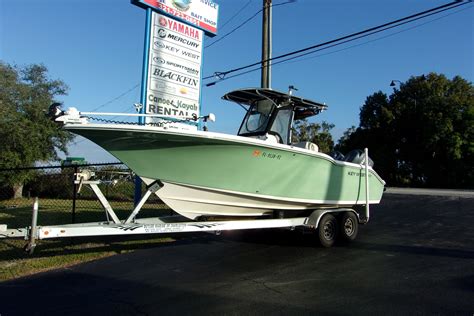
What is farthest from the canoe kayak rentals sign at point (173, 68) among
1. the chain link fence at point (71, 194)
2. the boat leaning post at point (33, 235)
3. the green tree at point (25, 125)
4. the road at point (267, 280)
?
the green tree at point (25, 125)

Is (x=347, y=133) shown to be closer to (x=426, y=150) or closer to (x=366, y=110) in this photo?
(x=366, y=110)

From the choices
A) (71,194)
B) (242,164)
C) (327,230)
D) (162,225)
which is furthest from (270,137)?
(71,194)

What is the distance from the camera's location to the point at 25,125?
23.9 metres

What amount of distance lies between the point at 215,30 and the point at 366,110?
112 feet

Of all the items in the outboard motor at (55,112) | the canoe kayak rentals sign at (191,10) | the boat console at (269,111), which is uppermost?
the canoe kayak rentals sign at (191,10)

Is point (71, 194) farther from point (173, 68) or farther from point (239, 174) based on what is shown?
point (239, 174)

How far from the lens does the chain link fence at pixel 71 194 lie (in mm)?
8922

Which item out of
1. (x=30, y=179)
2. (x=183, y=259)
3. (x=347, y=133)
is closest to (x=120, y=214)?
(x=183, y=259)

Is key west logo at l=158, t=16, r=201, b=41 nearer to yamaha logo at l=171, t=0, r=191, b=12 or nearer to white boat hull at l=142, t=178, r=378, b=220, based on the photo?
yamaha logo at l=171, t=0, r=191, b=12

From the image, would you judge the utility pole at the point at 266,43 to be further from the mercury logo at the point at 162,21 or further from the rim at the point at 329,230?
the rim at the point at 329,230

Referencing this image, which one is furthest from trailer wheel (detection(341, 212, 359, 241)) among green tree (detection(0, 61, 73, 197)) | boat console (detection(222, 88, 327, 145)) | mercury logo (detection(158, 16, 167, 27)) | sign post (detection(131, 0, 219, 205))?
green tree (detection(0, 61, 73, 197))

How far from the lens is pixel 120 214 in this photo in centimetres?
1212

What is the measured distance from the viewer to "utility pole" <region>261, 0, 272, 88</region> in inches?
613

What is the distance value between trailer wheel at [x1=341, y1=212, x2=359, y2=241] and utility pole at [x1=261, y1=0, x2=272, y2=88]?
8047 millimetres
